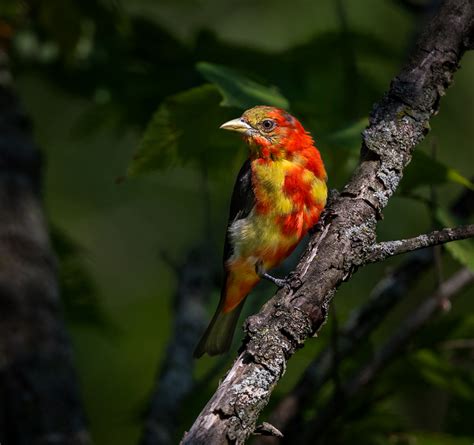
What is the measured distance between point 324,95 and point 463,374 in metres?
1.96

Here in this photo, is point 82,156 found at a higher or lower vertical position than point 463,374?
higher

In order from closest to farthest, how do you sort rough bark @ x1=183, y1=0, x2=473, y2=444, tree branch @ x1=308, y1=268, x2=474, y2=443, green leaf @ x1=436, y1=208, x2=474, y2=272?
rough bark @ x1=183, y1=0, x2=473, y2=444 < green leaf @ x1=436, y1=208, x2=474, y2=272 < tree branch @ x1=308, y1=268, x2=474, y2=443

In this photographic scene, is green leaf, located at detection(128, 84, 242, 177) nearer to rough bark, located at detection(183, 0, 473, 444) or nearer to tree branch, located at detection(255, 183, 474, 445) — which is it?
rough bark, located at detection(183, 0, 473, 444)

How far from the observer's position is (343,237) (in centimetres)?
284

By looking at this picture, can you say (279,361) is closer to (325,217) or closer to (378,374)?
(325,217)

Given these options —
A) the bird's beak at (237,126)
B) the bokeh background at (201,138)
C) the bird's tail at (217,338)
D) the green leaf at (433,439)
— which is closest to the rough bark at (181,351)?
the bokeh background at (201,138)

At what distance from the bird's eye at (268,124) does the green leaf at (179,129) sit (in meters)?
0.72

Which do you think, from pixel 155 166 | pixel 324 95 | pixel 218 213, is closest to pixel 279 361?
pixel 155 166

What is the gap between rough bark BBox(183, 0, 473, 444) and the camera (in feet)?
8.10

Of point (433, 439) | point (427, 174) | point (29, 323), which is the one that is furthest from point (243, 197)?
point (433, 439)

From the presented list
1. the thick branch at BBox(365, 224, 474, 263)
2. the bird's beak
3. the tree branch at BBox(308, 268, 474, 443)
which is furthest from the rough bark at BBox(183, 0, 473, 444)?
the tree branch at BBox(308, 268, 474, 443)

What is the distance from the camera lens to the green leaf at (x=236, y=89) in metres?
3.44

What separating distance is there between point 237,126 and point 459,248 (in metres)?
1.37

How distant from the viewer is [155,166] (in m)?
3.77
